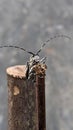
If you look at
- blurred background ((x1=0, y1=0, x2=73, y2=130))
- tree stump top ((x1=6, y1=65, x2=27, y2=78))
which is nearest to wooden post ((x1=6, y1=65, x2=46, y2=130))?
tree stump top ((x1=6, y1=65, x2=27, y2=78))

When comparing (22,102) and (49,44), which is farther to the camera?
(49,44)

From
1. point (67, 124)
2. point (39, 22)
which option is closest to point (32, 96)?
point (67, 124)

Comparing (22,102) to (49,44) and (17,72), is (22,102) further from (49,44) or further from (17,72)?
(49,44)

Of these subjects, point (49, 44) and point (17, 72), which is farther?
point (49, 44)

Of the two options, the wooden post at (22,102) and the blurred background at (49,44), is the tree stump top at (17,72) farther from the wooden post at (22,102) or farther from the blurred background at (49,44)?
the blurred background at (49,44)

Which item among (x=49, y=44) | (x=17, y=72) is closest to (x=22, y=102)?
(x=17, y=72)

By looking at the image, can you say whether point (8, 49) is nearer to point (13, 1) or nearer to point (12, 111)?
point (13, 1)

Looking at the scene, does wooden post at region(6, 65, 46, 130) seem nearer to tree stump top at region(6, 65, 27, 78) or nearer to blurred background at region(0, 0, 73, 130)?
tree stump top at region(6, 65, 27, 78)

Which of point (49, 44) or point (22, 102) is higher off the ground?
point (49, 44)

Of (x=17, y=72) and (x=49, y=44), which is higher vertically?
(x=49, y=44)
